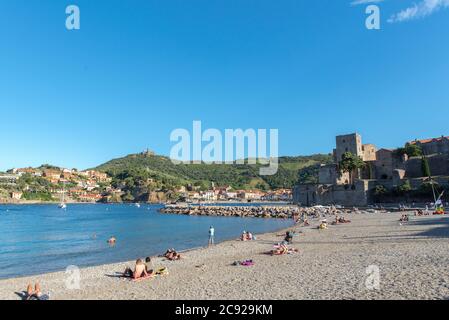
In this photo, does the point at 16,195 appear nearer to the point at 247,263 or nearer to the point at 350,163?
the point at 350,163

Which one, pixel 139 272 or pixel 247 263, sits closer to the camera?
pixel 139 272

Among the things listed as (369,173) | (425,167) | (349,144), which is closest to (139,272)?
(425,167)

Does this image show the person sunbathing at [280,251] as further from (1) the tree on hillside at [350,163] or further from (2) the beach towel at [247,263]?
(1) the tree on hillside at [350,163]

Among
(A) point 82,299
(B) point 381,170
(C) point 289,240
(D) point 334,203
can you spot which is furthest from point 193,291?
(B) point 381,170

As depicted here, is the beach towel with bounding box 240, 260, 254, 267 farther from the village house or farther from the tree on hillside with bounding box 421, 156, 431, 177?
the village house

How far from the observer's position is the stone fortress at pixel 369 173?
6244cm

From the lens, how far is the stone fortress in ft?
205

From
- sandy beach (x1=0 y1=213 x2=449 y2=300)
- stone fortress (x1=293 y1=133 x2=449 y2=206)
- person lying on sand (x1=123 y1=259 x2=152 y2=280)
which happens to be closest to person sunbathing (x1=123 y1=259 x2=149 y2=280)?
person lying on sand (x1=123 y1=259 x2=152 y2=280)

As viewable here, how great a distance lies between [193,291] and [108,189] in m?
181

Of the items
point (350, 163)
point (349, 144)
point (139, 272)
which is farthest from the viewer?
point (349, 144)

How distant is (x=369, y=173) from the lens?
7050 centimetres

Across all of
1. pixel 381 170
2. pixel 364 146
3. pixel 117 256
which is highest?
pixel 364 146
